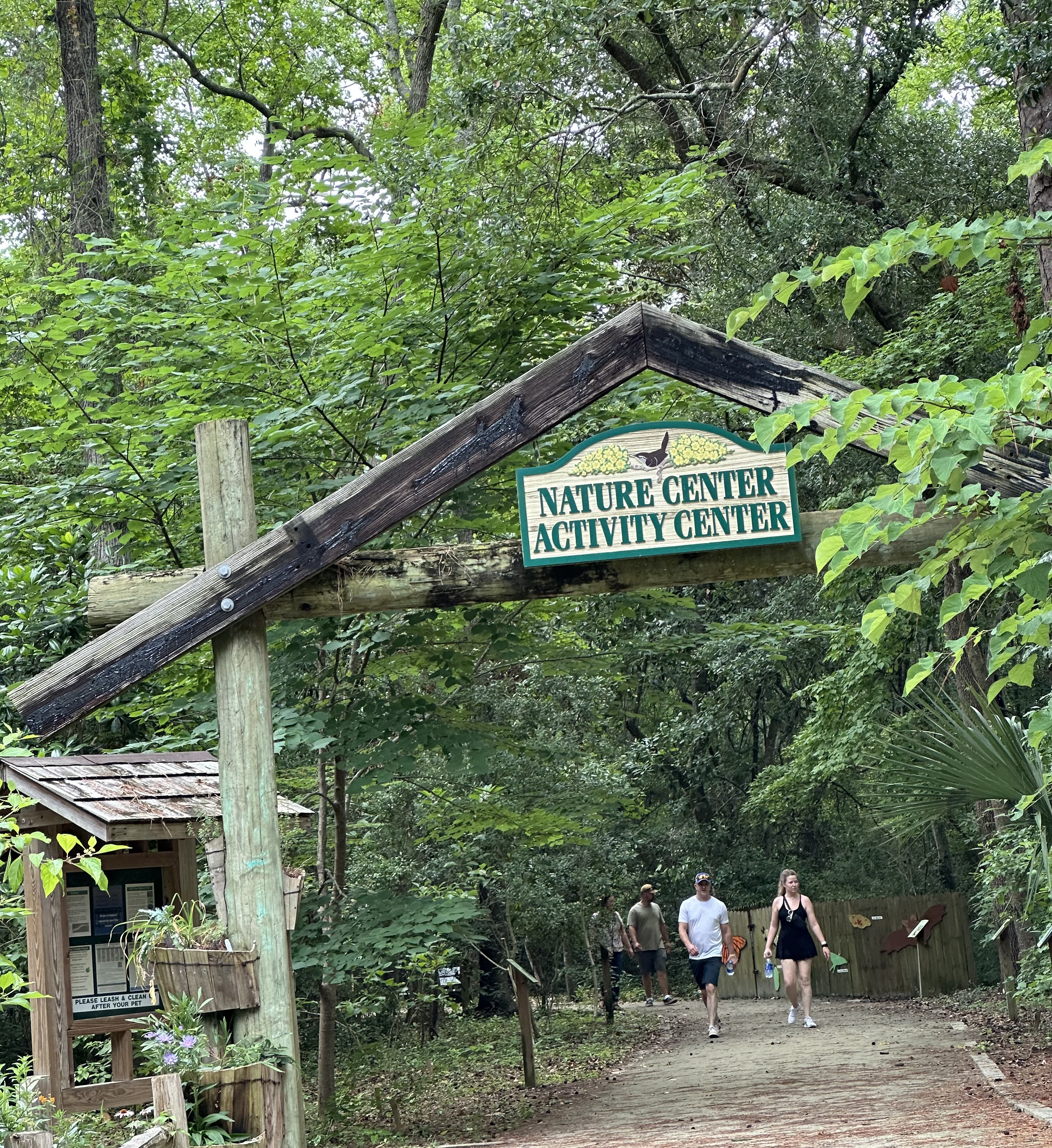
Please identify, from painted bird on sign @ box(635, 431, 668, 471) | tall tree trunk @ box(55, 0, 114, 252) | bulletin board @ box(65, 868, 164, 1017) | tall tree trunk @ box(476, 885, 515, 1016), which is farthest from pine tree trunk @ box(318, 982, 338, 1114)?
tall tree trunk @ box(55, 0, 114, 252)

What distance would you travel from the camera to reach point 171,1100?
516cm

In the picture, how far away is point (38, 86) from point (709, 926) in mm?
16103

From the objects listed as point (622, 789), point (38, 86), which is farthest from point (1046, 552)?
point (38, 86)

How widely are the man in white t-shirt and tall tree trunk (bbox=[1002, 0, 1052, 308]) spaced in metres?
6.31

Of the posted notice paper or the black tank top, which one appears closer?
the posted notice paper

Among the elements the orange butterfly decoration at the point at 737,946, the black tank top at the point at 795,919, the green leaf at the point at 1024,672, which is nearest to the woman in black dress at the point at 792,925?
the black tank top at the point at 795,919

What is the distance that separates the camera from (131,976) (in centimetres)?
703

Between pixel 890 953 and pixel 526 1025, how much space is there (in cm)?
892

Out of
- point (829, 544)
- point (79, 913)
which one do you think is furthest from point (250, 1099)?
point (829, 544)

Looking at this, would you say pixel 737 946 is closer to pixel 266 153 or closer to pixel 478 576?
pixel 478 576

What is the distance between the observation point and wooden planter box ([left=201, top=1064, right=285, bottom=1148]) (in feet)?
19.0

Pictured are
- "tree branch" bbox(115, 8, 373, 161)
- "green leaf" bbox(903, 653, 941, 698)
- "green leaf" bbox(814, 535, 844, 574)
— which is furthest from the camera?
"tree branch" bbox(115, 8, 373, 161)

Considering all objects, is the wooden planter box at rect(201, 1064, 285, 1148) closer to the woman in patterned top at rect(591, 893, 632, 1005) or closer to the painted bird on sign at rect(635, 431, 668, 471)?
the painted bird on sign at rect(635, 431, 668, 471)

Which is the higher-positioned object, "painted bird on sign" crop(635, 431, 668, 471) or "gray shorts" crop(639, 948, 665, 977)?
"painted bird on sign" crop(635, 431, 668, 471)
